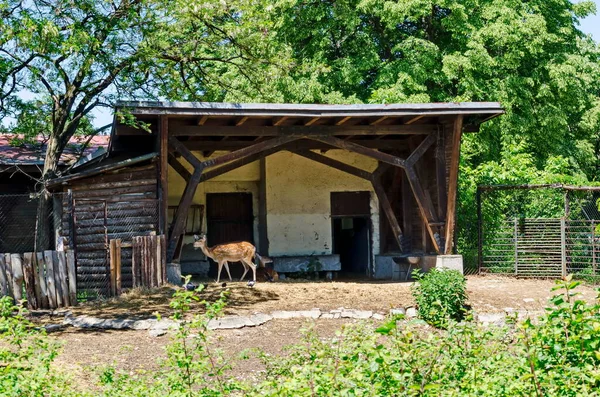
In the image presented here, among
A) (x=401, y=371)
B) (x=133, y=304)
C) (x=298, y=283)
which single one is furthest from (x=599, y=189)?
(x=401, y=371)

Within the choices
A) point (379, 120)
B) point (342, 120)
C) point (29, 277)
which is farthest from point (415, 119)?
point (29, 277)

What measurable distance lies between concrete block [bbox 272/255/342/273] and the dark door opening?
4.43 feet

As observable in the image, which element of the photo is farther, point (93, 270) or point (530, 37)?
point (530, 37)

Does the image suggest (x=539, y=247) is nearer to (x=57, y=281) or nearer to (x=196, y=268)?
(x=196, y=268)

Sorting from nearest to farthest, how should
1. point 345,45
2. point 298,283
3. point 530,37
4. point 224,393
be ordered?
1. point 224,393
2. point 298,283
3. point 530,37
4. point 345,45

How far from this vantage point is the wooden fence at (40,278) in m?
13.7

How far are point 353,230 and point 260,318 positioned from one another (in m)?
10.2

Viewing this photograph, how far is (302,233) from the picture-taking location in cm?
2102

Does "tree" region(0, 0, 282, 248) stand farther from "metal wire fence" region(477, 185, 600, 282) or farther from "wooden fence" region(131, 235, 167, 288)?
"metal wire fence" region(477, 185, 600, 282)

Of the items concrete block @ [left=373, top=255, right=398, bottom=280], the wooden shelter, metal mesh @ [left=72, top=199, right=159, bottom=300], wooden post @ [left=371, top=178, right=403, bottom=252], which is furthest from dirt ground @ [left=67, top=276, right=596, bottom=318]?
concrete block @ [left=373, top=255, right=398, bottom=280]

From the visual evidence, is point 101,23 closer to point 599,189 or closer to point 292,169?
point 292,169

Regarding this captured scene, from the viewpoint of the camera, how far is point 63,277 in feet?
46.6

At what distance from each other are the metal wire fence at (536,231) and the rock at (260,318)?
25.9 ft

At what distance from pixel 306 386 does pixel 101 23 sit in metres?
11.7
